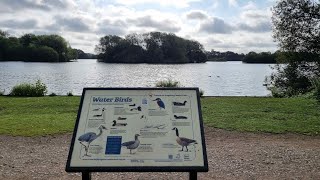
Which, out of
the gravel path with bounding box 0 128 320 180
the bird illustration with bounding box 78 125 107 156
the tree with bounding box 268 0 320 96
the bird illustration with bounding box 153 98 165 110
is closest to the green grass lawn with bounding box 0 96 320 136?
the gravel path with bounding box 0 128 320 180

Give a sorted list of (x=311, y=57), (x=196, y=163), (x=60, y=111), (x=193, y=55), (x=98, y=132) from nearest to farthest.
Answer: (x=196, y=163), (x=98, y=132), (x=60, y=111), (x=311, y=57), (x=193, y=55)

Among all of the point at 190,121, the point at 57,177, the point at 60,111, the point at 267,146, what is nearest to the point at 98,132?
the point at 190,121

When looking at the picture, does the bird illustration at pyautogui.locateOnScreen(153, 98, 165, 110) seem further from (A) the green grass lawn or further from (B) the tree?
(B) the tree

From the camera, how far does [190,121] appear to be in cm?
567

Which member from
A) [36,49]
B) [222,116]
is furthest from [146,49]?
[222,116]

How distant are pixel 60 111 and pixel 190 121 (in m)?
12.5

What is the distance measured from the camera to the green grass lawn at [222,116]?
1301 centimetres

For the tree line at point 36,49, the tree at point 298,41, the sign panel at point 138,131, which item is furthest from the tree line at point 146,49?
the sign panel at point 138,131

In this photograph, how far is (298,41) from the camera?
32.5m

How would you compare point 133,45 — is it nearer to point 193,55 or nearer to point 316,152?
point 193,55

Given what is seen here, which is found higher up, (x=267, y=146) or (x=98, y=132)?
(x=98, y=132)

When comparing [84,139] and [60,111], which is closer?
[84,139]

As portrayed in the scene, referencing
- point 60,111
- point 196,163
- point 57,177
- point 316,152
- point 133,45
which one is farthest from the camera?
point 133,45

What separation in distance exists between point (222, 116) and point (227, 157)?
649 cm
